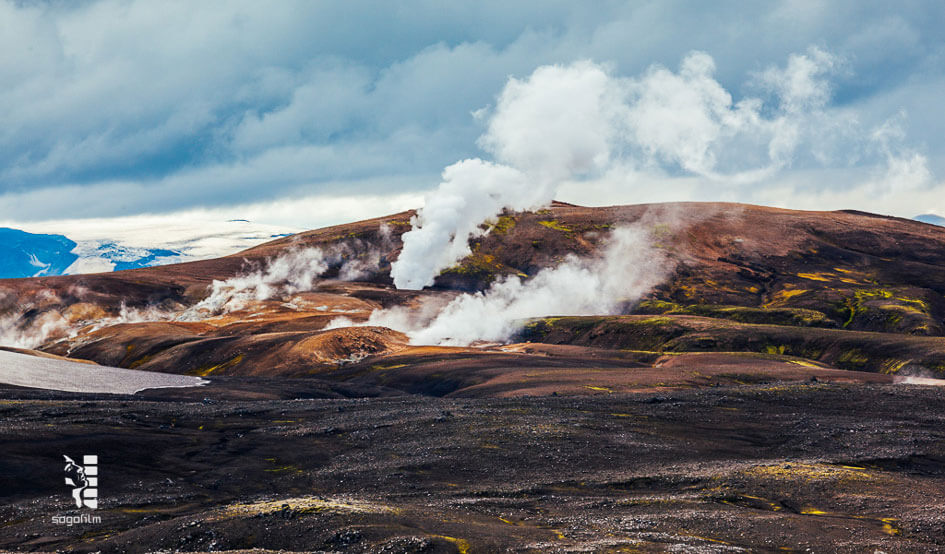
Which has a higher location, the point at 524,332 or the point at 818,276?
the point at 818,276

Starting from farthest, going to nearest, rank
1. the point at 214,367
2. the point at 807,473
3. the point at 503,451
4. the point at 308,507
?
1. the point at 214,367
2. the point at 503,451
3. the point at 807,473
4. the point at 308,507

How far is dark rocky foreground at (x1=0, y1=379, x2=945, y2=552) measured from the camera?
2733 cm

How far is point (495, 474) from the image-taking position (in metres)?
39.5

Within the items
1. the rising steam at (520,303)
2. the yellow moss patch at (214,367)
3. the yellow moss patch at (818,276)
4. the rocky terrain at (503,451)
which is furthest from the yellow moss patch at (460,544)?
the yellow moss patch at (818,276)

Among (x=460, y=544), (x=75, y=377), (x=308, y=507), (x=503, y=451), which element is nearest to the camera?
(x=460, y=544)

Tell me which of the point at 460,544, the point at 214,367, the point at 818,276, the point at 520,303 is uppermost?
the point at 818,276

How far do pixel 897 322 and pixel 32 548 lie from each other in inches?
5993

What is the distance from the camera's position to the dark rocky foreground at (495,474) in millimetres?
27328

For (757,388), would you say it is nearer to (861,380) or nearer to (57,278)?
(861,380)

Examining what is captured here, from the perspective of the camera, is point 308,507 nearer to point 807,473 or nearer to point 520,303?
point 807,473

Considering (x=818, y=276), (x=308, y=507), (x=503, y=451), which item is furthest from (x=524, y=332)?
(x=308, y=507)

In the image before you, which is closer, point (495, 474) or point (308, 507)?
point (308, 507)

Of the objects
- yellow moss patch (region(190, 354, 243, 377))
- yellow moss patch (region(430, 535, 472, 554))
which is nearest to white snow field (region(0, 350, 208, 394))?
yellow moss patch (region(190, 354, 243, 377))

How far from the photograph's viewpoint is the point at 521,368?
287 feet
